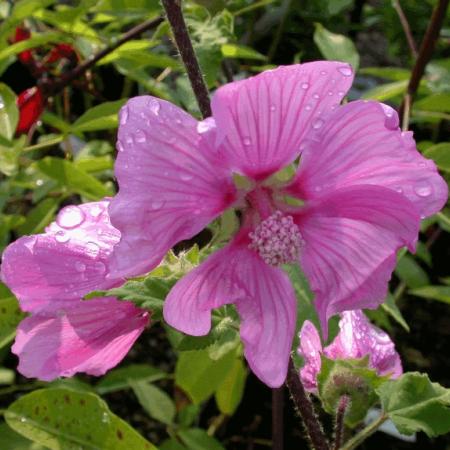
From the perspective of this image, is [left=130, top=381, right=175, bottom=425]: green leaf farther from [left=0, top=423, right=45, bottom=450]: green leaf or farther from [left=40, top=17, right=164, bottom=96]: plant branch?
[left=40, top=17, right=164, bottom=96]: plant branch

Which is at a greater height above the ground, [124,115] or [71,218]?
[124,115]

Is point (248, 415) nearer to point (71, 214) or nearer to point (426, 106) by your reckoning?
point (426, 106)

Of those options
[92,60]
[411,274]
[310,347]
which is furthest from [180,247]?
[411,274]

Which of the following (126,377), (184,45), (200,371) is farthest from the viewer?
(126,377)

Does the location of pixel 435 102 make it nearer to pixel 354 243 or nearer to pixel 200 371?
pixel 200 371

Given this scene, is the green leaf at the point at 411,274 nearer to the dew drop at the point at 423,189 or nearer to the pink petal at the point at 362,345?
the pink petal at the point at 362,345

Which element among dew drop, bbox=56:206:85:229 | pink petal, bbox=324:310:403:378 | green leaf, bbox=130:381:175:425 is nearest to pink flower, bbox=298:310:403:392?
pink petal, bbox=324:310:403:378
